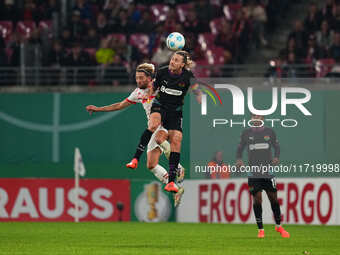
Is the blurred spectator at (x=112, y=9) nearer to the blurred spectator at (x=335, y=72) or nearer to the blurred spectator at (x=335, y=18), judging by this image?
the blurred spectator at (x=335, y=18)

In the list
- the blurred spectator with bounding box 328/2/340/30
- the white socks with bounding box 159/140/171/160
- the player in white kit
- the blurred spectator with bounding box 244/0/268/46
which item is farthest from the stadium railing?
the player in white kit

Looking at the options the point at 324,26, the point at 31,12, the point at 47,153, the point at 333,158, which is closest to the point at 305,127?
the point at 333,158

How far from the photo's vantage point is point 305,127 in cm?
2205

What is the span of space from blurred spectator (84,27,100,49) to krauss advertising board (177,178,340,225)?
5.95 meters

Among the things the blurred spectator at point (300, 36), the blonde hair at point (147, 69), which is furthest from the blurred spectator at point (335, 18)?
the blonde hair at point (147, 69)

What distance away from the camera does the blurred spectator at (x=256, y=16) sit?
26.1 m

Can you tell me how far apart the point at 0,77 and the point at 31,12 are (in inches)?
113

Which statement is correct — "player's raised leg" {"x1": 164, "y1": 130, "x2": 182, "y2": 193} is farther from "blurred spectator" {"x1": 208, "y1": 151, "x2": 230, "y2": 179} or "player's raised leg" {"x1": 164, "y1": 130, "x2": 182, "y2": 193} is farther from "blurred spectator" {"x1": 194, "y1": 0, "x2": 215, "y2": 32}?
"blurred spectator" {"x1": 194, "y1": 0, "x2": 215, "y2": 32}

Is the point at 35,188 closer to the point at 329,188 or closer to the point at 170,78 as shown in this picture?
the point at 329,188

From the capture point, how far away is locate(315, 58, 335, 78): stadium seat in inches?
941

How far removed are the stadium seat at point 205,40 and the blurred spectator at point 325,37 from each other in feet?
10.4

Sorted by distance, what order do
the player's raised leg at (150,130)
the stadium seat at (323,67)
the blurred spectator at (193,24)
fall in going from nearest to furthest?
1. the player's raised leg at (150,130)
2. the stadium seat at (323,67)
3. the blurred spectator at (193,24)

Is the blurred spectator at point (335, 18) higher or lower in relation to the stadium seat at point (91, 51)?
higher

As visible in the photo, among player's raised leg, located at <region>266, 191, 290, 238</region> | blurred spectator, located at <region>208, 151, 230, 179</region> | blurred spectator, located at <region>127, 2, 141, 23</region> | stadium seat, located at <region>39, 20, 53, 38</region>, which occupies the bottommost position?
player's raised leg, located at <region>266, 191, 290, 238</region>
